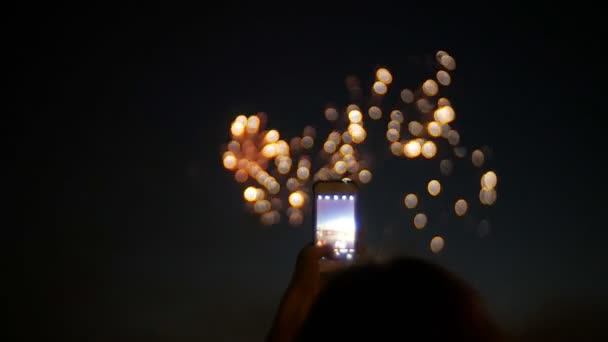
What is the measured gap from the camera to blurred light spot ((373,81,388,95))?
222cm

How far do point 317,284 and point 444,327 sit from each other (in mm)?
515

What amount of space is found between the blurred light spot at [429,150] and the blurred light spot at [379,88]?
0.28 meters

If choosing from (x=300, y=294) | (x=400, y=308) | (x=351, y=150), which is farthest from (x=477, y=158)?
(x=400, y=308)

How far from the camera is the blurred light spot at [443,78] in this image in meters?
2.24

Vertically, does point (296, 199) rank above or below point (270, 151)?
below

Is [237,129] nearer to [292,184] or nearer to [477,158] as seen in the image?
[292,184]

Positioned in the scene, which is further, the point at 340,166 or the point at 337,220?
the point at 340,166

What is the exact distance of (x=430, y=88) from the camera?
88.0 inches

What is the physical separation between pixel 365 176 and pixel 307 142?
278mm

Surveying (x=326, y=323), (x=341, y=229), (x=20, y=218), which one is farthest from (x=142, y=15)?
(x=326, y=323)

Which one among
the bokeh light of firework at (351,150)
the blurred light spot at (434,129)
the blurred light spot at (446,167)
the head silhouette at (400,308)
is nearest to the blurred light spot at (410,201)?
the bokeh light of firework at (351,150)

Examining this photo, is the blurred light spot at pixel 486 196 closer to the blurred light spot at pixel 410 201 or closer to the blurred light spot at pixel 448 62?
the blurred light spot at pixel 410 201

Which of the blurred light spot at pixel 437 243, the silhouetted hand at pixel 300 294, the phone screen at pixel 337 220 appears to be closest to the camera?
the silhouetted hand at pixel 300 294

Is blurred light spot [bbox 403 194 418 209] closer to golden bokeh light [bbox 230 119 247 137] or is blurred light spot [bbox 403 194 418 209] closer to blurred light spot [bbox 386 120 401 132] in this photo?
blurred light spot [bbox 386 120 401 132]
